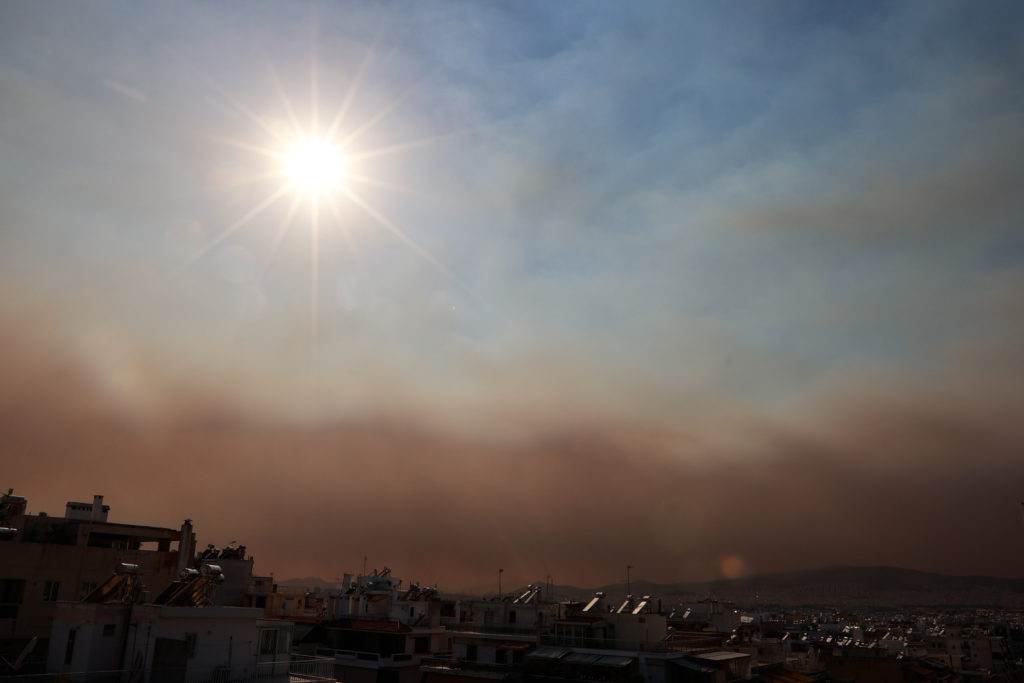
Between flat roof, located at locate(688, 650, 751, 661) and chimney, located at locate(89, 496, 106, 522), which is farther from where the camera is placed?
chimney, located at locate(89, 496, 106, 522)

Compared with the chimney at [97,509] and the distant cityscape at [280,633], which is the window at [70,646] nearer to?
the distant cityscape at [280,633]

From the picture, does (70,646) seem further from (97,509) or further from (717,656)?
(717,656)

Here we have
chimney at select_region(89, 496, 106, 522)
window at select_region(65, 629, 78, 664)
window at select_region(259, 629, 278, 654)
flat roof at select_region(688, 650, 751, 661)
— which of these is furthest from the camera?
chimney at select_region(89, 496, 106, 522)

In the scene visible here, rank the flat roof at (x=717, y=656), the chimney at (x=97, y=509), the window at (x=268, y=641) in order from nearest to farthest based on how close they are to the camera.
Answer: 1. the window at (x=268, y=641)
2. the flat roof at (x=717, y=656)
3. the chimney at (x=97, y=509)

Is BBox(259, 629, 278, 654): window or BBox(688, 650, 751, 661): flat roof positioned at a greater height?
BBox(259, 629, 278, 654): window

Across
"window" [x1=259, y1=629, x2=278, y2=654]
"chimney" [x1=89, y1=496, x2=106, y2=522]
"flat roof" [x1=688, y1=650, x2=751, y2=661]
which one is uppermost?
"chimney" [x1=89, y1=496, x2=106, y2=522]

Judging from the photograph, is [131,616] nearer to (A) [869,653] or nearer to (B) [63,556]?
(B) [63,556]

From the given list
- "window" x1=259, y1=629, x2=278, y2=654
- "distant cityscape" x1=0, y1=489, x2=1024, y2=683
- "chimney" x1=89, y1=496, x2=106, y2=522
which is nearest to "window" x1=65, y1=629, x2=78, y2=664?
"distant cityscape" x1=0, y1=489, x2=1024, y2=683

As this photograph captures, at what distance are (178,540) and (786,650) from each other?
6212 cm

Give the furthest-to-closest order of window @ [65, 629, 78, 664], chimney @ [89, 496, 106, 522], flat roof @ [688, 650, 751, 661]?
chimney @ [89, 496, 106, 522], flat roof @ [688, 650, 751, 661], window @ [65, 629, 78, 664]

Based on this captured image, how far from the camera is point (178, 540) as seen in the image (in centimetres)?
4559

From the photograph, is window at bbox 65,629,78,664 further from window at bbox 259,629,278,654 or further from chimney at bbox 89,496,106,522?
chimney at bbox 89,496,106,522

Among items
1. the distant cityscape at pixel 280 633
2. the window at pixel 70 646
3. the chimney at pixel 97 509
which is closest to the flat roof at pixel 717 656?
the distant cityscape at pixel 280 633

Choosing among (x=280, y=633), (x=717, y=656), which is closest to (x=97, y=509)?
(x=280, y=633)
